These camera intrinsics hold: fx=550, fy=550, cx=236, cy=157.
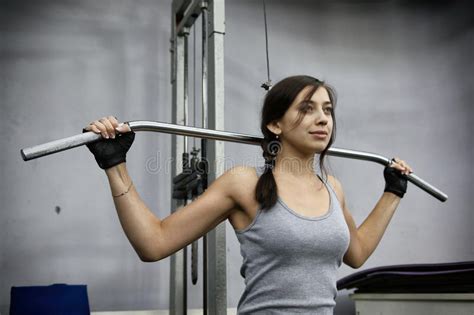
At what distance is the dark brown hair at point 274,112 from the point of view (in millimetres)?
1337

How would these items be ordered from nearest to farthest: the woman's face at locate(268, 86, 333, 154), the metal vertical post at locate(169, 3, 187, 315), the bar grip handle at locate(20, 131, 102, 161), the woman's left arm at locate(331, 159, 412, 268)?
the bar grip handle at locate(20, 131, 102, 161) < the woman's face at locate(268, 86, 333, 154) < the woman's left arm at locate(331, 159, 412, 268) < the metal vertical post at locate(169, 3, 187, 315)

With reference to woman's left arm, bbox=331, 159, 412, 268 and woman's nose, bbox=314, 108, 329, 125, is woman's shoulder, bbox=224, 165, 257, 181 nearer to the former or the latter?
woman's nose, bbox=314, 108, 329, 125

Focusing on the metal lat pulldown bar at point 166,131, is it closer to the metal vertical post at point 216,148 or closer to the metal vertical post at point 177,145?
the metal vertical post at point 216,148

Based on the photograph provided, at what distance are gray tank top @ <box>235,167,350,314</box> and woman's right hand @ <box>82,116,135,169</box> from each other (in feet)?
1.16

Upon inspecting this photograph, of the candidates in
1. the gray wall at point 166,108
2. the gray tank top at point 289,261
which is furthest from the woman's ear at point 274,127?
the gray wall at point 166,108

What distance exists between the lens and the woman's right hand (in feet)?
4.14

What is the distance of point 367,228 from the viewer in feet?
5.57

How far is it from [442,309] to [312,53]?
4.96 feet

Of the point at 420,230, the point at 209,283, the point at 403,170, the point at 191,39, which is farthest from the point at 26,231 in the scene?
the point at 420,230

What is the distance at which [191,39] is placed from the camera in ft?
8.95

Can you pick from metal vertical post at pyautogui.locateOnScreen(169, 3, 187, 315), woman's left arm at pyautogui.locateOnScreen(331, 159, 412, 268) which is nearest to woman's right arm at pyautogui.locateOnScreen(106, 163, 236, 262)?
woman's left arm at pyautogui.locateOnScreen(331, 159, 412, 268)

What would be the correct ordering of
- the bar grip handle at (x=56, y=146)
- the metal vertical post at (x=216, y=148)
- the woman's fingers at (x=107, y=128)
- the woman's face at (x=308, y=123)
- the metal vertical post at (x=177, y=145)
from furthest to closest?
the metal vertical post at (x=177, y=145)
the metal vertical post at (x=216, y=148)
the woman's face at (x=308, y=123)
the woman's fingers at (x=107, y=128)
the bar grip handle at (x=56, y=146)

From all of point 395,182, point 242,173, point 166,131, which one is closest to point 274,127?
point 242,173

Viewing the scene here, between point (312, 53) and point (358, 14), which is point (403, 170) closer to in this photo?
point (312, 53)
